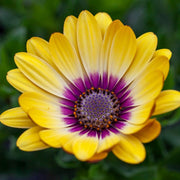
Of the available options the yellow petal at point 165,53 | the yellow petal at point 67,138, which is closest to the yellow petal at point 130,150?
the yellow petal at point 67,138

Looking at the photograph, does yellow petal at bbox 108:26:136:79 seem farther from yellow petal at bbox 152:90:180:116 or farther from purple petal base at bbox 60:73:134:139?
yellow petal at bbox 152:90:180:116

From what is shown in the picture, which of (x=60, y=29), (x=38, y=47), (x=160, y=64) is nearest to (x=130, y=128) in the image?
(x=160, y=64)

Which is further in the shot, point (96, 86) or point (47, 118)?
point (96, 86)

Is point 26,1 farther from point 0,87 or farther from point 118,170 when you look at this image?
point 118,170

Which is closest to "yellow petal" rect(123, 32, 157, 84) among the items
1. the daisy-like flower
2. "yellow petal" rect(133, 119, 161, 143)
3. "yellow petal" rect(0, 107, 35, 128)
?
the daisy-like flower

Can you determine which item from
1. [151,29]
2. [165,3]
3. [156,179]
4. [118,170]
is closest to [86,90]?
[118,170]

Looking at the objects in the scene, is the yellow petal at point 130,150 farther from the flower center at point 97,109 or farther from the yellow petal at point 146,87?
the flower center at point 97,109

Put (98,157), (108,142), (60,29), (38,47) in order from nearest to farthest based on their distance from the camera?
1. (98,157)
2. (108,142)
3. (38,47)
4. (60,29)

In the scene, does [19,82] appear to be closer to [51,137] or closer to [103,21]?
[51,137]

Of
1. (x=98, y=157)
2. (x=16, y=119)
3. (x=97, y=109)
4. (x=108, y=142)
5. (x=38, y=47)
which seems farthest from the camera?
(x=97, y=109)
